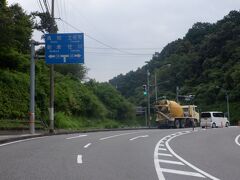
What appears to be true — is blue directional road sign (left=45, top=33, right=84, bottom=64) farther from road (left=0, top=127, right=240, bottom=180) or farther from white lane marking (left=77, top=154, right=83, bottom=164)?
white lane marking (left=77, top=154, right=83, bottom=164)

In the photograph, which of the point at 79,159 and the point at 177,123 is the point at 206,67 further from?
the point at 79,159

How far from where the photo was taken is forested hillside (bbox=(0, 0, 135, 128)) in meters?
37.5

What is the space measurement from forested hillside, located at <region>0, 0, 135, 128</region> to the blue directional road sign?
Result: 14.9 feet

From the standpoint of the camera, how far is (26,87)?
42.0m

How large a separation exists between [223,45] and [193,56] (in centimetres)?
776

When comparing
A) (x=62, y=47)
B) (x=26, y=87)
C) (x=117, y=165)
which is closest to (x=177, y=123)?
(x=26, y=87)

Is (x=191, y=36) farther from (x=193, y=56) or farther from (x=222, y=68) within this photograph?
(x=222, y=68)

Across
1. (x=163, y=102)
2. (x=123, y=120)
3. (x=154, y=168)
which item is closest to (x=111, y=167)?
(x=154, y=168)

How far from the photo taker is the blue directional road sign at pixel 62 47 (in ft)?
109

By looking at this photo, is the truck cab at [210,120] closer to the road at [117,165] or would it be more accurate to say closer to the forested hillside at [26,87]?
the forested hillside at [26,87]

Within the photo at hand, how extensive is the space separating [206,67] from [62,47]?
67.8m

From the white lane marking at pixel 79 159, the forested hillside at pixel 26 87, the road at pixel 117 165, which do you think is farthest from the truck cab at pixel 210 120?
the white lane marking at pixel 79 159

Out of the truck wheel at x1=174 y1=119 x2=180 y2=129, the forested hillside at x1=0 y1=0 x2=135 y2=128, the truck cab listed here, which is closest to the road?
the forested hillside at x1=0 y1=0 x2=135 y2=128

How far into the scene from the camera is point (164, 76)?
103688 millimetres
